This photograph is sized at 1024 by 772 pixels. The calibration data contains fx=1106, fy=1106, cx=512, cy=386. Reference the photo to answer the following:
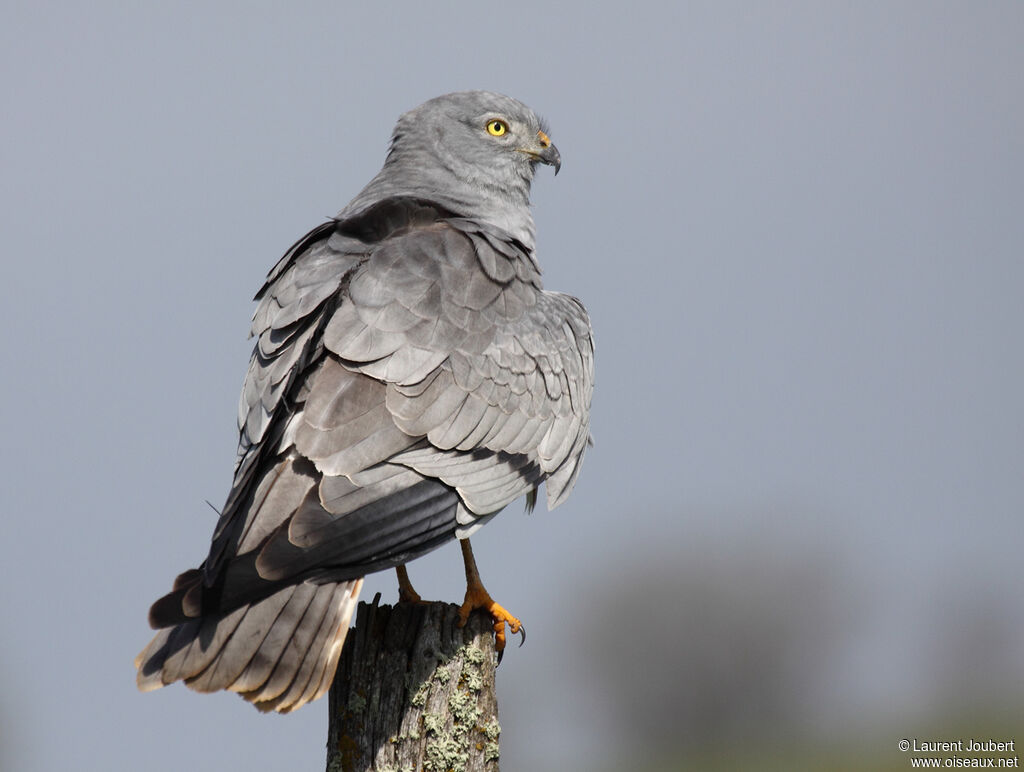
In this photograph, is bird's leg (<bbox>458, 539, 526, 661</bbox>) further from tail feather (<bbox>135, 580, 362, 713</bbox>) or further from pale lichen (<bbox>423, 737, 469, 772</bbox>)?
tail feather (<bbox>135, 580, 362, 713</bbox>)

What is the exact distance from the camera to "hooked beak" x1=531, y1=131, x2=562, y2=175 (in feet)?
21.9

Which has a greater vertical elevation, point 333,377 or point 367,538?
point 333,377

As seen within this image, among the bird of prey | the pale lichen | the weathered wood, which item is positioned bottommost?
the pale lichen

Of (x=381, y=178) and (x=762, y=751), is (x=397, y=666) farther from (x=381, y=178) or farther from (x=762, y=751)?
A: (x=762, y=751)

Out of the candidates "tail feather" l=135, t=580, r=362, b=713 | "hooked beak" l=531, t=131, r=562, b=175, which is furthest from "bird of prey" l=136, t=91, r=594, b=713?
"hooked beak" l=531, t=131, r=562, b=175

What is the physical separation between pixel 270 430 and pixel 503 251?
1.55 metres

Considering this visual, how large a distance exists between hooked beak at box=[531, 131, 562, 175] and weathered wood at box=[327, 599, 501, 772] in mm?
3203

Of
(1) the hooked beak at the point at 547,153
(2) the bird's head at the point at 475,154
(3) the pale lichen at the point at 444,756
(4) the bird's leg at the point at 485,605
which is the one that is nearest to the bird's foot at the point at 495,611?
(4) the bird's leg at the point at 485,605

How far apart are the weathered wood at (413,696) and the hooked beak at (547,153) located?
3203mm

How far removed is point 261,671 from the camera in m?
3.78

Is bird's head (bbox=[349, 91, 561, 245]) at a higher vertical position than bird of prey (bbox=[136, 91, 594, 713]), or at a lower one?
higher

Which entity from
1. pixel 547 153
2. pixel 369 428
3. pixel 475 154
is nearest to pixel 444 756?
pixel 369 428

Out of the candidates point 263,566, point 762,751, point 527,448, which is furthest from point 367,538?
point 762,751

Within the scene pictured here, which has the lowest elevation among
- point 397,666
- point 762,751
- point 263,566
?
point 762,751
